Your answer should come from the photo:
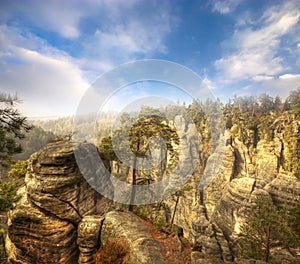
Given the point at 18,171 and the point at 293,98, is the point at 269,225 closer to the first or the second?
the point at 18,171

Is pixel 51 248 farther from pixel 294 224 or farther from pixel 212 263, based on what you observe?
pixel 294 224

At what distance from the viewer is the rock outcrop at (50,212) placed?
1330 centimetres

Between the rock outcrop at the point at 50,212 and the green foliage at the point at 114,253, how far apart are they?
84.3 inches

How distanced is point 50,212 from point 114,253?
5.65 m

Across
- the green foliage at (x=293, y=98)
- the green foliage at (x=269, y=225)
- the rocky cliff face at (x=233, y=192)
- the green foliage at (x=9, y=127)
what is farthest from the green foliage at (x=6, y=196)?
the green foliage at (x=293, y=98)

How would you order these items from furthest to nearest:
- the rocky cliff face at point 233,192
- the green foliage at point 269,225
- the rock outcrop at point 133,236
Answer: the rocky cliff face at point 233,192, the green foliage at point 269,225, the rock outcrop at point 133,236

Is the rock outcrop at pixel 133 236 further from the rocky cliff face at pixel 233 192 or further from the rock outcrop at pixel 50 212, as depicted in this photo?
the rocky cliff face at pixel 233 192

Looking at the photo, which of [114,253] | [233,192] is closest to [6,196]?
[114,253]

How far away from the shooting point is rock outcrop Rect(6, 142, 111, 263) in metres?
13.3

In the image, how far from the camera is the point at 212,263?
1109cm

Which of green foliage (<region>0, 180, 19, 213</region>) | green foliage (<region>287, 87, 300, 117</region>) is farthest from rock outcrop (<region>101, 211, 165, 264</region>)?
green foliage (<region>287, 87, 300, 117</region>)

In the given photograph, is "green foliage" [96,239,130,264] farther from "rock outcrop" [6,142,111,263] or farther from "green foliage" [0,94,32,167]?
"green foliage" [0,94,32,167]

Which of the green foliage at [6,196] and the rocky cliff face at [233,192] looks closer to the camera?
the green foliage at [6,196]

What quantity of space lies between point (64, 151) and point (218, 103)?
79.0 meters
